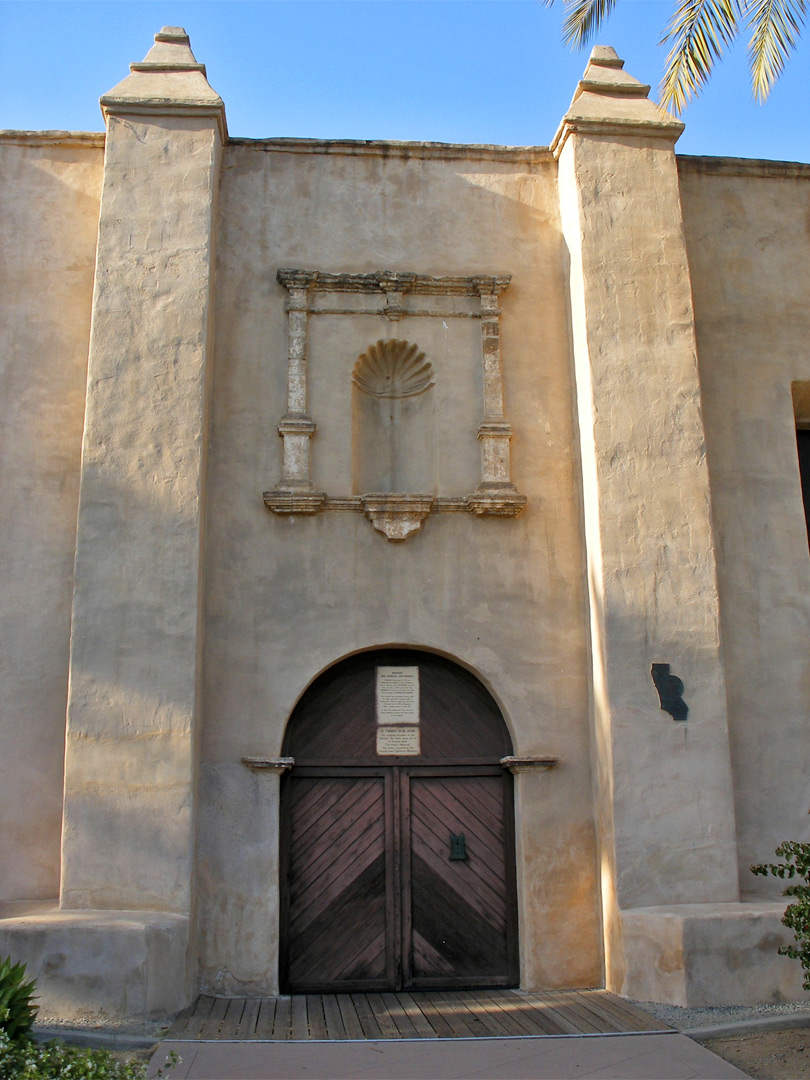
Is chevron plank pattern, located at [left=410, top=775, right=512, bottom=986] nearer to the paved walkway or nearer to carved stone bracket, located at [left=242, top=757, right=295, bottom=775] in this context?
carved stone bracket, located at [left=242, top=757, right=295, bottom=775]

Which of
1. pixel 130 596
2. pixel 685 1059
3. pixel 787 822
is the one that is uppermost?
pixel 130 596

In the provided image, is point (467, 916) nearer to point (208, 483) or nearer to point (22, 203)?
point (208, 483)

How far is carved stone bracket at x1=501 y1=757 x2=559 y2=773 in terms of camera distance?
7906 millimetres

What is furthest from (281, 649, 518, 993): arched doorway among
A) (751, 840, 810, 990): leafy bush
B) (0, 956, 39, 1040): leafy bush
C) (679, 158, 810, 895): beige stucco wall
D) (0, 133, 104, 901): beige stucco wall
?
(0, 956, 39, 1040): leafy bush

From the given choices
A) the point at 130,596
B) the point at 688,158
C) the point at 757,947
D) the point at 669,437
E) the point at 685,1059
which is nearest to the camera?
the point at 685,1059

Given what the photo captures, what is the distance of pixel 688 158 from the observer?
31.0ft

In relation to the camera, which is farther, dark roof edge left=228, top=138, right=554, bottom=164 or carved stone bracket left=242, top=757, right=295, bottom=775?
dark roof edge left=228, top=138, right=554, bottom=164

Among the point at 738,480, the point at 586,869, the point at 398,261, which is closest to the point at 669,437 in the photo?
the point at 738,480

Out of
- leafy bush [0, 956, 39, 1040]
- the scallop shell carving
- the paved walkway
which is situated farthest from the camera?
the scallop shell carving

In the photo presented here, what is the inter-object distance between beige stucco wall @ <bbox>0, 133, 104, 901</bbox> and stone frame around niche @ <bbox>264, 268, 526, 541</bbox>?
1.72m

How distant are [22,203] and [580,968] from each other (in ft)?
Answer: 25.3

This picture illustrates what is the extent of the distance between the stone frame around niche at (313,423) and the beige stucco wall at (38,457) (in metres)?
1.72

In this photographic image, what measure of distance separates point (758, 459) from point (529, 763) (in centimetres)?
327

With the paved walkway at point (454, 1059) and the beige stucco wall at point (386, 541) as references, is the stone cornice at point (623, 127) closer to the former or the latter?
the beige stucco wall at point (386, 541)
